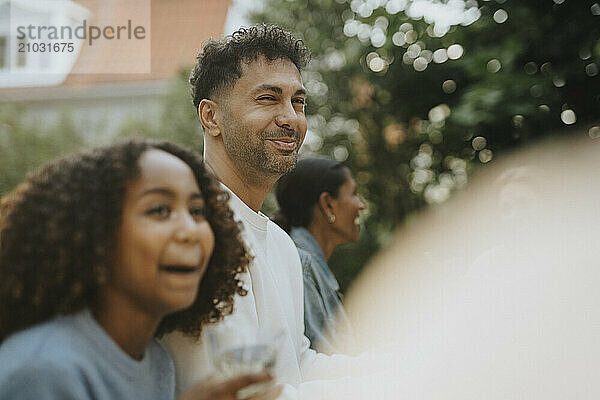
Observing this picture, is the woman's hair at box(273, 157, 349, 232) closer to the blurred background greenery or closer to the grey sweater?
the blurred background greenery

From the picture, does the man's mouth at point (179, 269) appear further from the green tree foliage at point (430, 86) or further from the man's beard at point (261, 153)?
the green tree foliage at point (430, 86)

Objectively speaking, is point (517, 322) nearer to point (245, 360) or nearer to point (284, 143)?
point (284, 143)

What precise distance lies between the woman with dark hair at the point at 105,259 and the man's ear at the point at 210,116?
82cm

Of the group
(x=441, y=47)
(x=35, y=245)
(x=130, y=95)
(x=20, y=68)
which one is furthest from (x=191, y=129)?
(x=35, y=245)

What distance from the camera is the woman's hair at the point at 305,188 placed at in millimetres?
3539

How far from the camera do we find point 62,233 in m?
1.32

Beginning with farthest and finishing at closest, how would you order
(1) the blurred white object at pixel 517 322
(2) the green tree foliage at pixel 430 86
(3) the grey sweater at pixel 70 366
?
(2) the green tree foliage at pixel 430 86 → (1) the blurred white object at pixel 517 322 → (3) the grey sweater at pixel 70 366

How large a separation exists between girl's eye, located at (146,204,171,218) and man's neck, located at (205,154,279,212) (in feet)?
2.79

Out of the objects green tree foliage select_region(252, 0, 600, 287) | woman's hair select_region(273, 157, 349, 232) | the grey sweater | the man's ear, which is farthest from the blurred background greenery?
the grey sweater

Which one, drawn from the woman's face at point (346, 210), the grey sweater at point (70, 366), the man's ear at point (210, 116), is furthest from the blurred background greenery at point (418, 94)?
the grey sweater at point (70, 366)

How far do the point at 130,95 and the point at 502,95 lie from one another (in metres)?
8.69

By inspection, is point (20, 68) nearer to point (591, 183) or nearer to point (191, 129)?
point (191, 129)

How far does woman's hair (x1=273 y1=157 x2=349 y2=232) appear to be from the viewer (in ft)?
11.6

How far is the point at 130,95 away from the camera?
42.1ft
